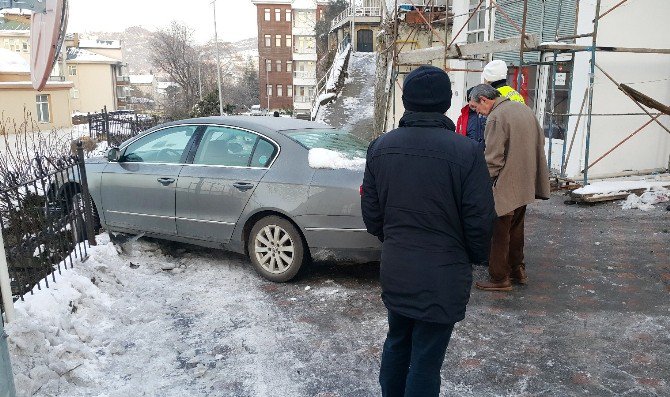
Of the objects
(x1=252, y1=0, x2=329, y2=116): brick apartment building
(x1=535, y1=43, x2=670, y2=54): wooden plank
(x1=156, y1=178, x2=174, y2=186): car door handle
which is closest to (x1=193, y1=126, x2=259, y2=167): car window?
(x1=156, y1=178, x2=174, y2=186): car door handle

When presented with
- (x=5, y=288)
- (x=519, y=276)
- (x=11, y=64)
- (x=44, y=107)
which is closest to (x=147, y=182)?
(x=5, y=288)

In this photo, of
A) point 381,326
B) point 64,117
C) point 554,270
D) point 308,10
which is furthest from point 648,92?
point 308,10

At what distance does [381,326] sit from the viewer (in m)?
4.11

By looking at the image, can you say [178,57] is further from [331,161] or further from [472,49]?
[331,161]

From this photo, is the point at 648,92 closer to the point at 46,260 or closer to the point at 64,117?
the point at 46,260

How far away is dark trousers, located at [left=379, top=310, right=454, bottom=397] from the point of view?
8.14 ft

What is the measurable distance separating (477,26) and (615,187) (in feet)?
25.3

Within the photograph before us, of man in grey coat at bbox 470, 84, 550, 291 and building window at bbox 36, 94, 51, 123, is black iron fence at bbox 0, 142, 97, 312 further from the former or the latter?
building window at bbox 36, 94, 51, 123

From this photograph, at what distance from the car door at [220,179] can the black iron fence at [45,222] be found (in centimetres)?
98

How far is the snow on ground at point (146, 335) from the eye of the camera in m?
3.28

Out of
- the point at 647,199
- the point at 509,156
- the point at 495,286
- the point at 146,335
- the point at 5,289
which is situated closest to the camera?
the point at 5,289

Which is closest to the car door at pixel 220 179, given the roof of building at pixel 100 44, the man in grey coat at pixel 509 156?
the man in grey coat at pixel 509 156

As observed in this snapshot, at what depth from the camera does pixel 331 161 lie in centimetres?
481

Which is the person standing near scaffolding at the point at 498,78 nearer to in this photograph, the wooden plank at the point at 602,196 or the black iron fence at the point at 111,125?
the wooden plank at the point at 602,196
